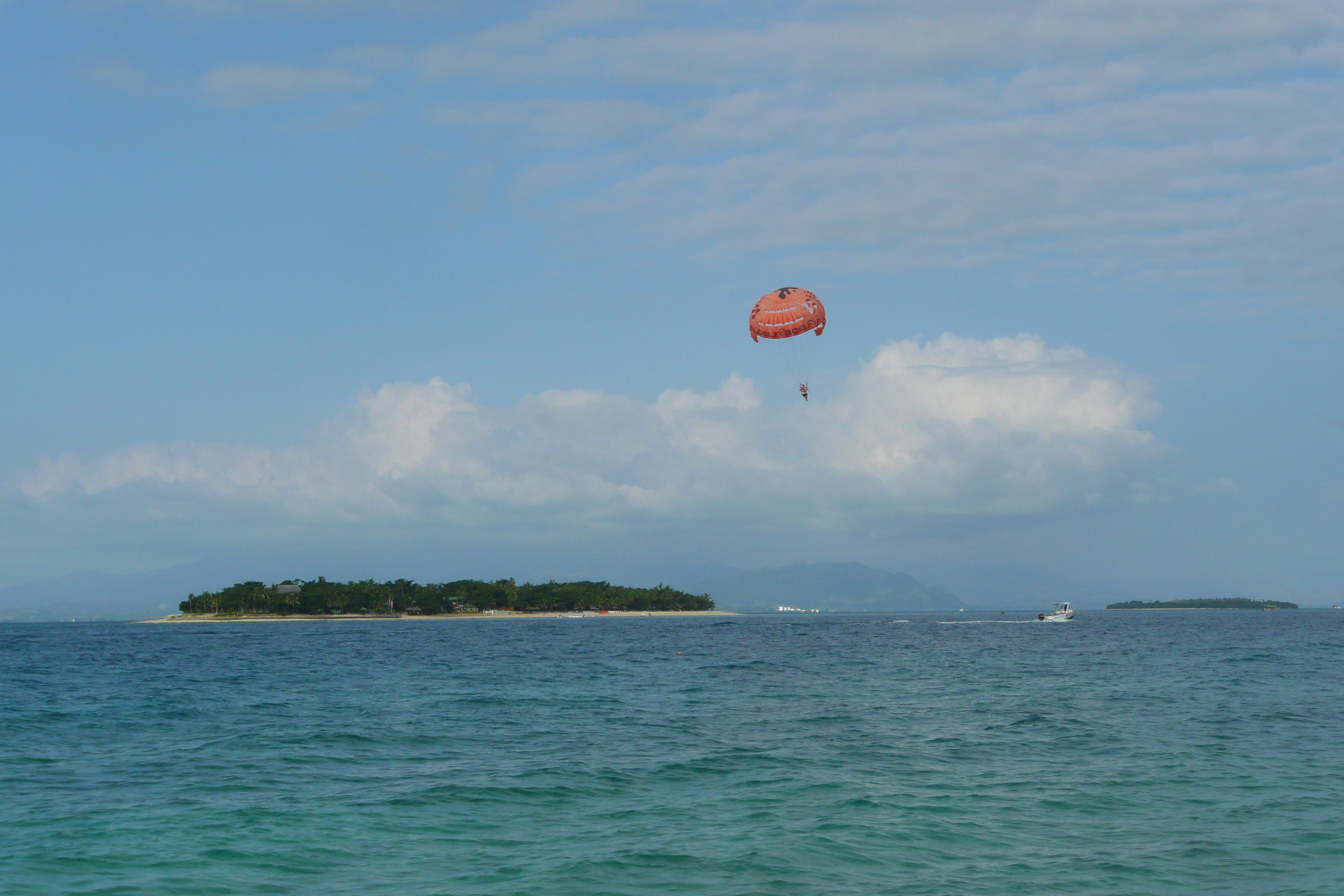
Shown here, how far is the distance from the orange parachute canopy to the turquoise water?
2337 centimetres

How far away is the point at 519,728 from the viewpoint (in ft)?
128

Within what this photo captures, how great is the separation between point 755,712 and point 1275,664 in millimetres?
52926

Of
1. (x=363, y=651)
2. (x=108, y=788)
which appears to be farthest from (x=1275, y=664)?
(x=363, y=651)

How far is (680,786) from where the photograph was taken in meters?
27.7

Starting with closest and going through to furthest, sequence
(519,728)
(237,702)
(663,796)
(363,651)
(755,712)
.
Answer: (663,796)
(519,728)
(755,712)
(237,702)
(363,651)

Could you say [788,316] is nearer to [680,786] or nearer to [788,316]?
[788,316]

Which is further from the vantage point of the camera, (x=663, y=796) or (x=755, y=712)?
(x=755, y=712)

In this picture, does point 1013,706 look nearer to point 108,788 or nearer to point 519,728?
point 519,728

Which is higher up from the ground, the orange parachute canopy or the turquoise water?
the orange parachute canopy

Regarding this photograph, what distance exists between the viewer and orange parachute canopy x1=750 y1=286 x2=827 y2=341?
65.8 metres

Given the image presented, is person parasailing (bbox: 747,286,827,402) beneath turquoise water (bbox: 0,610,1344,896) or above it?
above

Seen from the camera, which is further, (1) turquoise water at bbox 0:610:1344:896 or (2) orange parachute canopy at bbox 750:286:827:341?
(2) orange parachute canopy at bbox 750:286:827:341

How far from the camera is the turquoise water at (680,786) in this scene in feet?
64.7

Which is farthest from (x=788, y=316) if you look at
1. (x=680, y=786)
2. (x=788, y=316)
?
(x=680, y=786)
